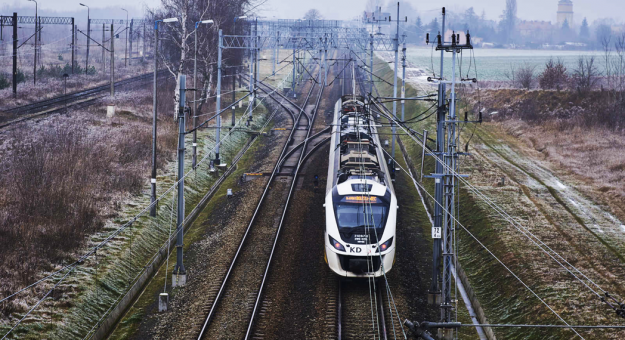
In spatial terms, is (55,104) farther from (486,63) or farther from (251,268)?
(486,63)

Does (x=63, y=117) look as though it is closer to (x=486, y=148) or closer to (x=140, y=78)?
(x=486, y=148)

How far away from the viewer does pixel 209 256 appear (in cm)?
2056

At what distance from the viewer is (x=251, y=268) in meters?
19.5

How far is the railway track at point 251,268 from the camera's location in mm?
15703

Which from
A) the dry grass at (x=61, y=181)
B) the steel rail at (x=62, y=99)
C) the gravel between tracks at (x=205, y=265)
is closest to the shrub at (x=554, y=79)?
the dry grass at (x=61, y=181)

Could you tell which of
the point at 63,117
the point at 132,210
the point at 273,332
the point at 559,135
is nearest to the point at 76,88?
the point at 63,117

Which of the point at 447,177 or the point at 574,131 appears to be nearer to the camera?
the point at 447,177

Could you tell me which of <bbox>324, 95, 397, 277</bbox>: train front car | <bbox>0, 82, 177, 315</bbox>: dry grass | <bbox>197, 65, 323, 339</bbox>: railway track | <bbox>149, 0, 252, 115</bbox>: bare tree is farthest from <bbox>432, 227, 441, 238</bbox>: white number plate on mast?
<bbox>149, 0, 252, 115</bbox>: bare tree

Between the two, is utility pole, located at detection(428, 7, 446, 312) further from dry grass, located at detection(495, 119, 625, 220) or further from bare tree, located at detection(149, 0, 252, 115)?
bare tree, located at detection(149, 0, 252, 115)

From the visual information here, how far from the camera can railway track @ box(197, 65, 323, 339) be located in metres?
15.7

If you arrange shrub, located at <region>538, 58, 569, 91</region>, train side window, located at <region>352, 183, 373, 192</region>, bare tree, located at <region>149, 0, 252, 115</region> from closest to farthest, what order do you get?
train side window, located at <region>352, 183, 373, 192</region> < bare tree, located at <region>149, 0, 252, 115</region> < shrub, located at <region>538, 58, 569, 91</region>

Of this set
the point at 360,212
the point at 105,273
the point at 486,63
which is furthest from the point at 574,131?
the point at 486,63

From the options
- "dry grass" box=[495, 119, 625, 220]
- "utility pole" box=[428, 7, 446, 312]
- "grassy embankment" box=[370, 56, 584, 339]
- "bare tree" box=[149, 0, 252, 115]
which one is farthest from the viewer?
"bare tree" box=[149, 0, 252, 115]

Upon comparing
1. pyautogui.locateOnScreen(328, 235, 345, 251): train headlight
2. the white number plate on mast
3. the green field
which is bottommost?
pyautogui.locateOnScreen(328, 235, 345, 251): train headlight
